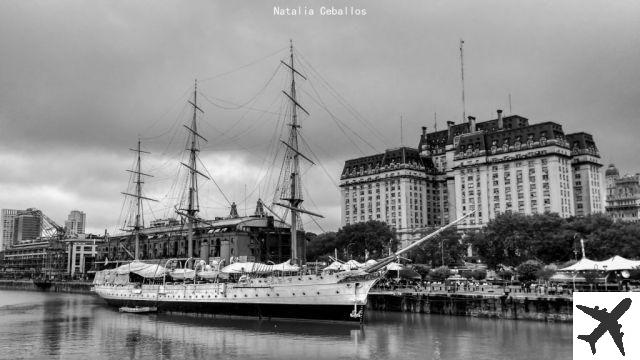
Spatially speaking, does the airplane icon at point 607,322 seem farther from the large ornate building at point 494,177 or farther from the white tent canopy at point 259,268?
the large ornate building at point 494,177

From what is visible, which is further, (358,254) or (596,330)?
(358,254)

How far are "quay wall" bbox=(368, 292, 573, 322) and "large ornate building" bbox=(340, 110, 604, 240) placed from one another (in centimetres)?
9679

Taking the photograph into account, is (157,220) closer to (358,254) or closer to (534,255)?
(358,254)

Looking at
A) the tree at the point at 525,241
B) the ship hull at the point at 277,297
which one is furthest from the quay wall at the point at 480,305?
the tree at the point at 525,241

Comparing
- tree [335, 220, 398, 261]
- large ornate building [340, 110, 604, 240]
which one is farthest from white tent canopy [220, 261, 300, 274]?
large ornate building [340, 110, 604, 240]

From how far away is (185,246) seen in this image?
5546 inches

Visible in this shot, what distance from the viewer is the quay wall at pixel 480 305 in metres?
57.2

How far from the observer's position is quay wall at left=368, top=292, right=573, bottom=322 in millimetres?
57156

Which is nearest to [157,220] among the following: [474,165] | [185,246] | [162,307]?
[185,246]

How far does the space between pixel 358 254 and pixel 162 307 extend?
2915 inches

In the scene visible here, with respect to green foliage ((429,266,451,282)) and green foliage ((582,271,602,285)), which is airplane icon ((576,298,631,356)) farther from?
green foliage ((429,266,451,282))

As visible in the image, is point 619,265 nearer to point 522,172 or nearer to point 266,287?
point 266,287

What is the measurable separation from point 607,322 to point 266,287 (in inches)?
2065

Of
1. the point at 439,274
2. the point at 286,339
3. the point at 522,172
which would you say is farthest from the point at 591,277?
the point at 522,172
